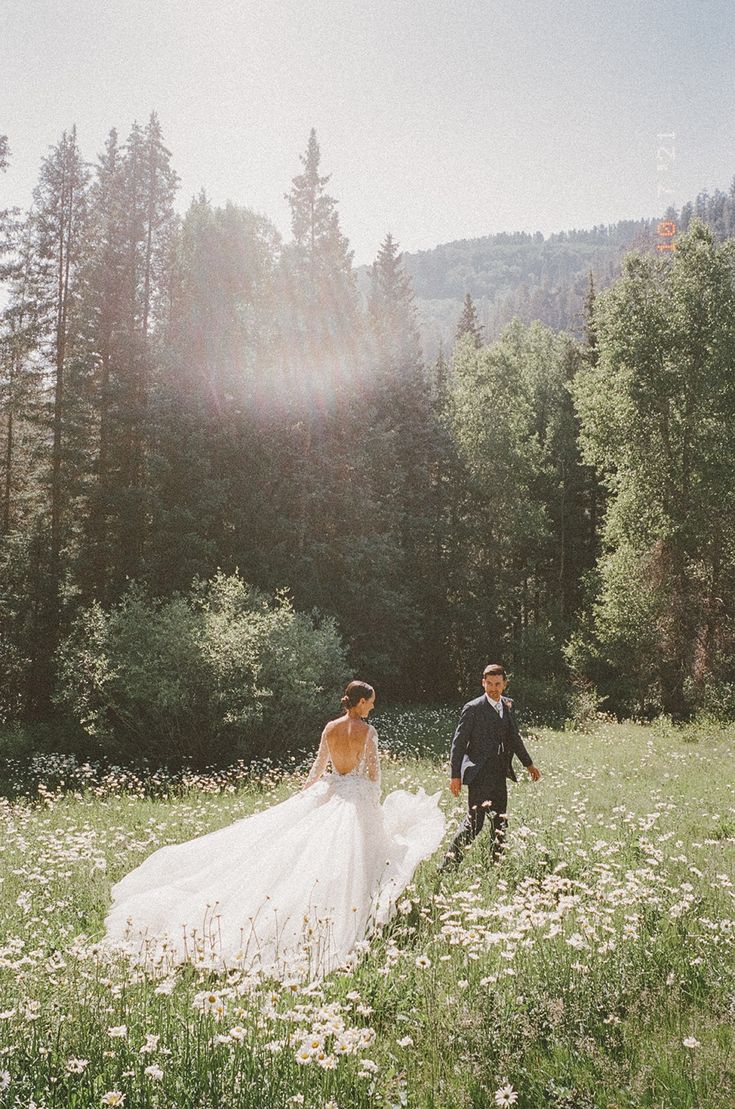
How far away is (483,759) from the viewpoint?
8242 mm

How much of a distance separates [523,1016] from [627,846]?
4655 mm

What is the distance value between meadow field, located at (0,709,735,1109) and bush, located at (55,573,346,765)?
9.90 m

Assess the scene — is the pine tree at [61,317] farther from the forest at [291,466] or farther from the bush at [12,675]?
the bush at [12,675]

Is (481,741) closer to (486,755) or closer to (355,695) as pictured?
(486,755)

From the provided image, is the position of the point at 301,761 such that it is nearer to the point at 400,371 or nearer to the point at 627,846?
the point at 627,846

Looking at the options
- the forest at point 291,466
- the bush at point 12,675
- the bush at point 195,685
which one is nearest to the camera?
the bush at point 195,685

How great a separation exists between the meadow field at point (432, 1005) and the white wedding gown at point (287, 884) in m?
0.28

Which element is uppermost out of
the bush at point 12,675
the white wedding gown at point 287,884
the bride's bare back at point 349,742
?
the bride's bare back at point 349,742

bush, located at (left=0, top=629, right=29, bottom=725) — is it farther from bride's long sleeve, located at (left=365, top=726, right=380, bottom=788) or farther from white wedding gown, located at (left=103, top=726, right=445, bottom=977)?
bride's long sleeve, located at (left=365, top=726, right=380, bottom=788)

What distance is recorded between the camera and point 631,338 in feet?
101

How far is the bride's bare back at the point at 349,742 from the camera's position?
8.02 metres

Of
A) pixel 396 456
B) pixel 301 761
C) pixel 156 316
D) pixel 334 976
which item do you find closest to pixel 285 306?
pixel 156 316

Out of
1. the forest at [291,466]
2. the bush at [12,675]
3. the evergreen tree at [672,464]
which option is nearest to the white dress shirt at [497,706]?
the forest at [291,466]

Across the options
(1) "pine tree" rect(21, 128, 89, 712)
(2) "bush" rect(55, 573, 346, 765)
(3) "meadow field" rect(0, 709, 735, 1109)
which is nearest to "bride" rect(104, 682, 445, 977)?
(3) "meadow field" rect(0, 709, 735, 1109)
